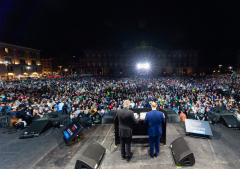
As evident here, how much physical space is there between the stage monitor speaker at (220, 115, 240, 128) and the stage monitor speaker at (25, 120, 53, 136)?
325 inches

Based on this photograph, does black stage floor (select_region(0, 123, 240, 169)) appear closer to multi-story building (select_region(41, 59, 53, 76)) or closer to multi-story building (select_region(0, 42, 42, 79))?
multi-story building (select_region(0, 42, 42, 79))

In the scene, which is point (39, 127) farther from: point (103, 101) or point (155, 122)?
point (103, 101)

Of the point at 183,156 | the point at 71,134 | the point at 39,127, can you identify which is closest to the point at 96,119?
the point at 71,134

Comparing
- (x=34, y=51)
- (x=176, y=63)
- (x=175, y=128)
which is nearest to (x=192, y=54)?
(x=176, y=63)

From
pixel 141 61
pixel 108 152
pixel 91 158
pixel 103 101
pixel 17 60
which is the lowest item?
pixel 108 152

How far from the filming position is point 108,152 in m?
3.83

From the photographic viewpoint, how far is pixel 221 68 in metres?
64.2

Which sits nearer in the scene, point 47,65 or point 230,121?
point 230,121

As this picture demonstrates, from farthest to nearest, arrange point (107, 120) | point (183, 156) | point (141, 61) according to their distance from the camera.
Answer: point (141, 61), point (107, 120), point (183, 156)

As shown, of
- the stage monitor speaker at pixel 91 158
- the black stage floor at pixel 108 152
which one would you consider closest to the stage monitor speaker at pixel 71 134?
the black stage floor at pixel 108 152

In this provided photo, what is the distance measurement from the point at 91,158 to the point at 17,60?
171 ft

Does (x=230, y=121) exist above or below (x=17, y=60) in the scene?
below

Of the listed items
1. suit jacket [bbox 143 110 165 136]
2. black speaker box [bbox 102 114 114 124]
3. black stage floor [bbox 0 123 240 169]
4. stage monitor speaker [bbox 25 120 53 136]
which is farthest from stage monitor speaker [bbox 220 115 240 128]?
stage monitor speaker [bbox 25 120 53 136]

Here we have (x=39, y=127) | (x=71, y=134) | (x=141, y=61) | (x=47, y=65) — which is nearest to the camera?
(x=71, y=134)
